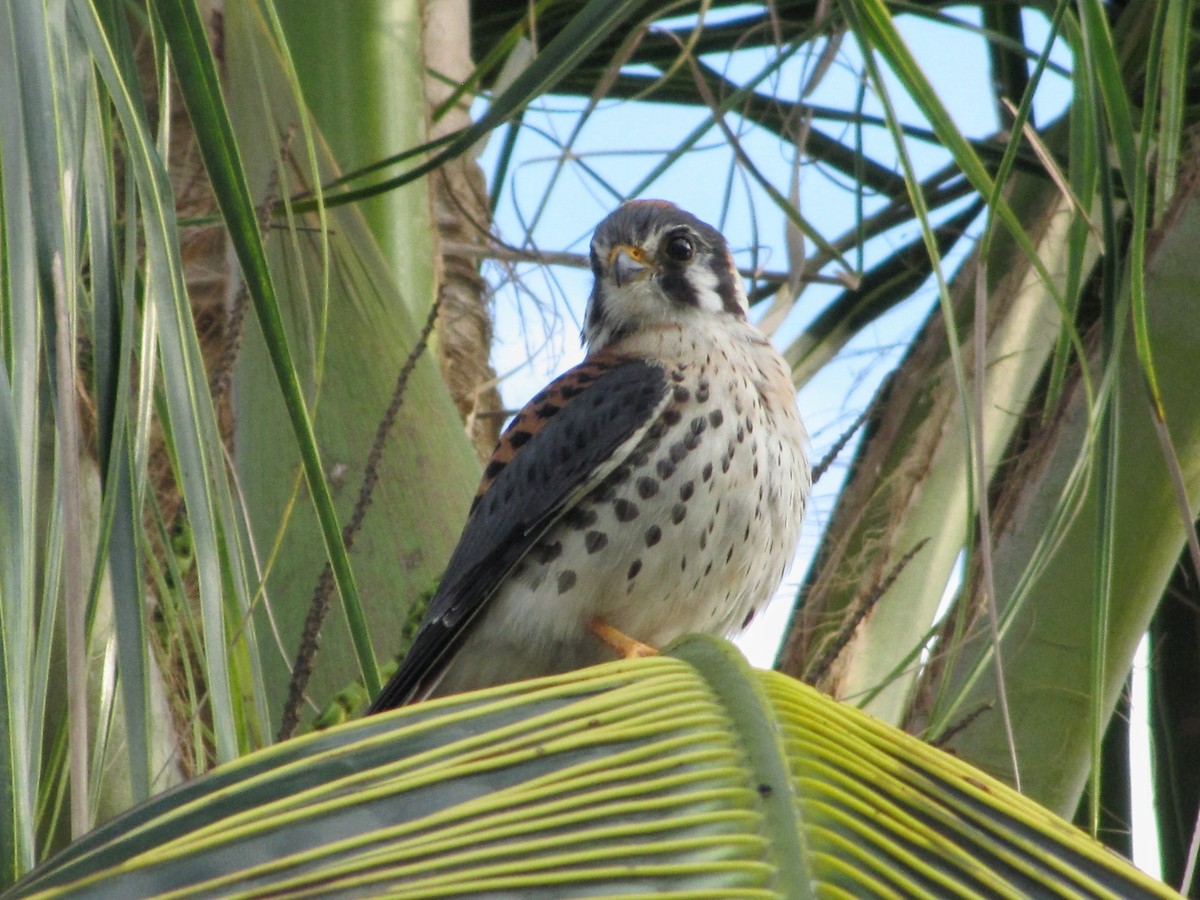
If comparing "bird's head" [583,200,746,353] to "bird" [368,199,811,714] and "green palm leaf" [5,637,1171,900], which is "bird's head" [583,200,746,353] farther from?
"green palm leaf" [5,637,1171,900]

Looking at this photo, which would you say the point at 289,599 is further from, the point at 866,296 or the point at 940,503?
the point at 866,296

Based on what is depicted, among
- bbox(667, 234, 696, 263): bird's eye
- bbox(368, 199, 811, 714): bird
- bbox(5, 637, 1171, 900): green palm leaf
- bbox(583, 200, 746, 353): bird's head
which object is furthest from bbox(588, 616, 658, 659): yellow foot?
bbox(5, 637, 1171, 900): green palm leaf

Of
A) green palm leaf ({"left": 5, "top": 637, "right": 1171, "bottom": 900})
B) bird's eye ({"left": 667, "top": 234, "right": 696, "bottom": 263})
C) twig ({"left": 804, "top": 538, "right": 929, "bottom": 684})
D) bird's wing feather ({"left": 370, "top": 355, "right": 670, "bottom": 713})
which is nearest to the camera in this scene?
green palm leaf ({"left": 5, "top": 637, "right": 1171, "bottom": 900})

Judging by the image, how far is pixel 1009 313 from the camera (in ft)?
13.1

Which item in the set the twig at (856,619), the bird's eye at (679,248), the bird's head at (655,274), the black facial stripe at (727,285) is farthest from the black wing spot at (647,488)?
the bird's eye at (679,248)

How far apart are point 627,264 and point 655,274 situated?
0.24ft

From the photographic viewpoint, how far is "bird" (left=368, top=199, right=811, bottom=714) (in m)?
3.15

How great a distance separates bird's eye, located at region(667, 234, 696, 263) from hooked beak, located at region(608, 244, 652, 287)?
7cm

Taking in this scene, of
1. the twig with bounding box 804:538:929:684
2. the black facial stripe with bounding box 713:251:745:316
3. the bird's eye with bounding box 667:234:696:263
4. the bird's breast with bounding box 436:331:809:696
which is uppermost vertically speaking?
the bird's eye with bounding box 667:234:696:263

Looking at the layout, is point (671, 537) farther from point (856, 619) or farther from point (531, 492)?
point (856, 619)

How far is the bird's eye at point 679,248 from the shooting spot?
157 inches

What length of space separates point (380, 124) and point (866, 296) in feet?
5.00

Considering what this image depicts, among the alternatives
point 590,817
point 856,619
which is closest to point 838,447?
point 856,619

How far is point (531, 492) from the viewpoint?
10.6 feet
